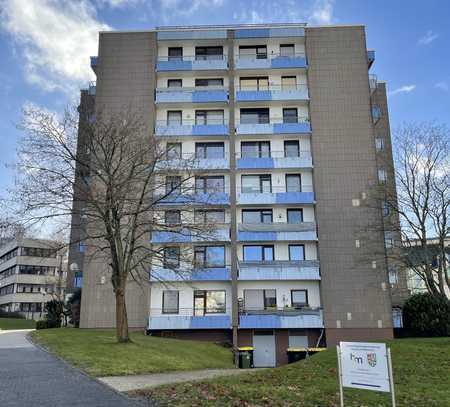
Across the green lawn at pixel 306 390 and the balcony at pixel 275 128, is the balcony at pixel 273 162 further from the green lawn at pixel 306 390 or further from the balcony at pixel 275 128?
the green lawn at pixel 306 390

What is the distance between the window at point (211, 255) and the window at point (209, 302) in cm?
207

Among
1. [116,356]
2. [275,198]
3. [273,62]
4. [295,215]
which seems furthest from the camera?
[273,62]

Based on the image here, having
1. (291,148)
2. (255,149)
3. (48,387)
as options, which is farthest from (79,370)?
(291,148)

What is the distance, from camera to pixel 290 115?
122 feet

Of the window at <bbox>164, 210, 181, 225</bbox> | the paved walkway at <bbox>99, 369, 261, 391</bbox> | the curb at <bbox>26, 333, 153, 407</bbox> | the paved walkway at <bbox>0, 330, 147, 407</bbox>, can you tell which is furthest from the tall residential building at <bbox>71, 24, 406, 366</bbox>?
the paved walkway at <bbox>0, 330, 147, 407</bbox>

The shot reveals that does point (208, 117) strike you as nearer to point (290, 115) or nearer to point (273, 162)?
point (290, 115)

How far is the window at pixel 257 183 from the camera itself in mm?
35625

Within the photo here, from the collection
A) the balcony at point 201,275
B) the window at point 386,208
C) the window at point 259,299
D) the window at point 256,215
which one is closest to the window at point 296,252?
the window at point 256,215

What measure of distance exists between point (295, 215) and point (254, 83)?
1152 centimetres

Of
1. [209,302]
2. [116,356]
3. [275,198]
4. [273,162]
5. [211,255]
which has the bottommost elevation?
[116,356]

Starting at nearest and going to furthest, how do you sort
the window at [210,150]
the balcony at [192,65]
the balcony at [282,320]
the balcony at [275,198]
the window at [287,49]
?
the balcony at [282,320], the balcony at [275,198], the window at [210,150], the balcony at [192,65], the window at [287,49]

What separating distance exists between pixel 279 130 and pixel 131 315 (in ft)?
57.0

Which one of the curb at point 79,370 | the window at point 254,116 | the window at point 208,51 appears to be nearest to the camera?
the curb at point 79,370

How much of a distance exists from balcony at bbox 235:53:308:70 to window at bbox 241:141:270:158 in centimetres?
602
